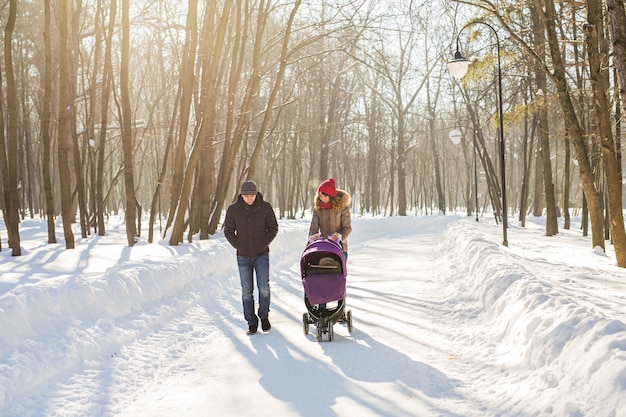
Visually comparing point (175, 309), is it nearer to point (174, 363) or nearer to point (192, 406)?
point (174, 363)

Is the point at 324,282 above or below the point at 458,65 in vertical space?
below

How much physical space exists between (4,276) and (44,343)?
3.86 meters

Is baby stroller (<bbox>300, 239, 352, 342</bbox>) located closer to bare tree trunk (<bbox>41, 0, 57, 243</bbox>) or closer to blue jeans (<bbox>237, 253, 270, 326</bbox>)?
blue jeans (<bbox>237, 253, 270, 326</bbox>)

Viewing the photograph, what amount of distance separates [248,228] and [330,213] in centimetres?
127

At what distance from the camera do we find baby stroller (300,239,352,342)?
699 centimetres

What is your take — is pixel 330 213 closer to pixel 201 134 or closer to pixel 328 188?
pixel 328 188

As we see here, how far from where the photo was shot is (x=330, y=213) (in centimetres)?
790

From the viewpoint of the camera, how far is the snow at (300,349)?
464 cm

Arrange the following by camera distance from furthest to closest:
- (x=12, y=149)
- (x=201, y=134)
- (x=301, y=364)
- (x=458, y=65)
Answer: (x=201, y=134) → (x=458, y=65) → (x=12, y=149) → (x=301, y=364)

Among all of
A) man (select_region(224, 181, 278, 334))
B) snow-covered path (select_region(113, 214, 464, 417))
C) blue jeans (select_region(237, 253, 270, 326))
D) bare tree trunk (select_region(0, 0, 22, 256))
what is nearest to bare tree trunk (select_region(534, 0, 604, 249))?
snow-covered path (select_region(113, 214, 464, 417))

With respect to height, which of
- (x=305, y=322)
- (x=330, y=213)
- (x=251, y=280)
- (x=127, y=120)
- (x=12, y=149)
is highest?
(x=127, y=120)

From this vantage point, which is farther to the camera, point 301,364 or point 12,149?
point 12,149

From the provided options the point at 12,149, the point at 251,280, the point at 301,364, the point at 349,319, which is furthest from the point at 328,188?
the point at 12,149

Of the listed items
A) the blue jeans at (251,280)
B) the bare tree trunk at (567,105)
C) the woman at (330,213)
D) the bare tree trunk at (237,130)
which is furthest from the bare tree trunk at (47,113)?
the bare tree trunk at (567,105)
